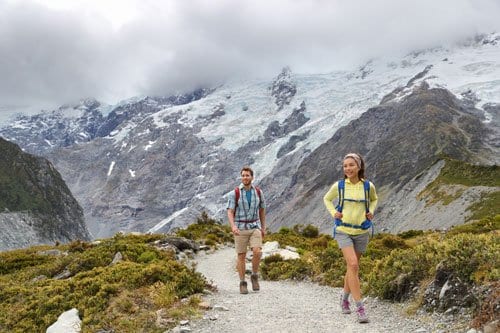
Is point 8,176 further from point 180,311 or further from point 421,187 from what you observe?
point 180,311

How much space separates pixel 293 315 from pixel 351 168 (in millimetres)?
3830

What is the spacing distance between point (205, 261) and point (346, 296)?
60.8 ft

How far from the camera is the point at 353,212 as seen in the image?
32.8 ft

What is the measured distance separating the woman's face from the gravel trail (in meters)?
3.14

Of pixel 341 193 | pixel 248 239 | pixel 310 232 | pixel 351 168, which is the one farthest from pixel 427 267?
pixel 310 232

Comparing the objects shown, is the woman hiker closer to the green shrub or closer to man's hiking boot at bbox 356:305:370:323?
man's hiking boot at bbox 356:305:370:323

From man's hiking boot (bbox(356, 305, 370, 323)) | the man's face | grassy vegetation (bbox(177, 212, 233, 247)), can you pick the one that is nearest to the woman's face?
man's hiking boot (bbox(356, 305, 370, 323))

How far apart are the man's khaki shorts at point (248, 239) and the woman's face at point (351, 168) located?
4.51 m

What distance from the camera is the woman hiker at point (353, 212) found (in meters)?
9.96

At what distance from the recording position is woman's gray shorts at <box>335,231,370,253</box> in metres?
10.1

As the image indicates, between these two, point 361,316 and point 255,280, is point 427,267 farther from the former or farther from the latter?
point 255,280

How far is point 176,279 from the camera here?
13.3 m

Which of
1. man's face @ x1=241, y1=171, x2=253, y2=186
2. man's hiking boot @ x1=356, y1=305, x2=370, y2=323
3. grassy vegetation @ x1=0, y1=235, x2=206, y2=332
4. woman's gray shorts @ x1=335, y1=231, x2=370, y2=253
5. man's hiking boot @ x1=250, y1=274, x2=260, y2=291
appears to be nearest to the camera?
man's hiking boot @ x1=356, y1=305, x2=370, y2=323

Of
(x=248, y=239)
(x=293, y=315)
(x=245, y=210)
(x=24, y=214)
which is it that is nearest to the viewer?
(x=293, y=315)
